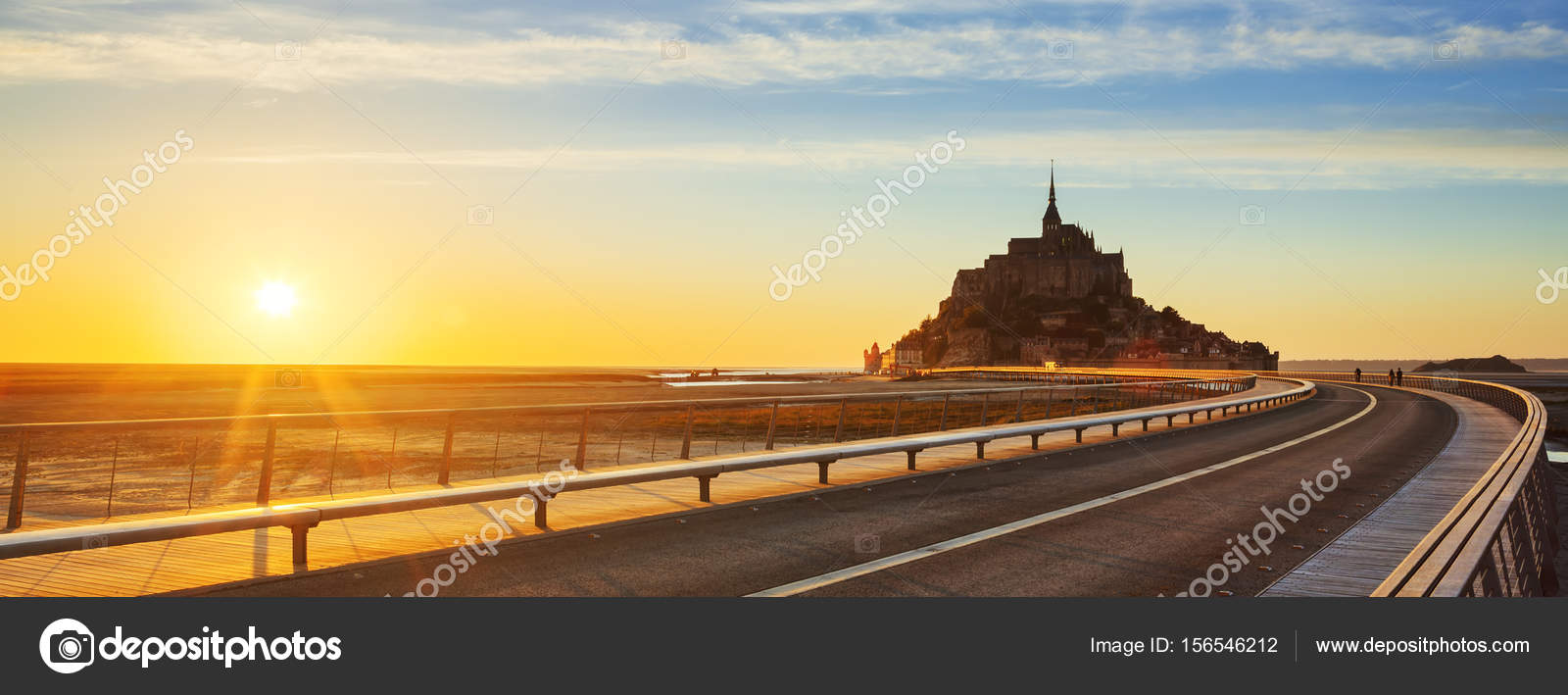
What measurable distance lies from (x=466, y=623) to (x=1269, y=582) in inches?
247

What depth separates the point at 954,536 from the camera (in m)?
10.9

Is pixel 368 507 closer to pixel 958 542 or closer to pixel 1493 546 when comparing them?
pixel 958 542

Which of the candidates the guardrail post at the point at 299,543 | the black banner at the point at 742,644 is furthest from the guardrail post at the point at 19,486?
the black banner at the point at 742,644

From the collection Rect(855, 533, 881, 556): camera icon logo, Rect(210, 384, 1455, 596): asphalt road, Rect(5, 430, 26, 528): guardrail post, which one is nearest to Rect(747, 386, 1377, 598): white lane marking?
Rect(210, 384, 1455, 596): asphalt road

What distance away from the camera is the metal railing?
38.8ft

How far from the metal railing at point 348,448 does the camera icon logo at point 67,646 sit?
4.05 metres

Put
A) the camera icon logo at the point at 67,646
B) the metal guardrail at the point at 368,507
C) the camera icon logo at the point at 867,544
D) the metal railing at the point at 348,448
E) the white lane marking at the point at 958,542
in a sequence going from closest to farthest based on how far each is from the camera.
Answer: the camera icon logo at the point at 67,646 < the metal guardrail at the point at 368,507 < the white lane marking at the point at 958,542 < the camera icon logo at the point at 867,544 < the metal railing at the point at 348,448

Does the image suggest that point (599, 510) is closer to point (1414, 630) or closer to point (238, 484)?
point (1414, 630)

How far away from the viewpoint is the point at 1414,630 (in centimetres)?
617

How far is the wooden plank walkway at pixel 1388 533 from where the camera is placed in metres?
8.62

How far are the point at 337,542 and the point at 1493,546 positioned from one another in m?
9.23

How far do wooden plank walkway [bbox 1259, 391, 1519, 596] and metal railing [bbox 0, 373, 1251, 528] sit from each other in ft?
22.0

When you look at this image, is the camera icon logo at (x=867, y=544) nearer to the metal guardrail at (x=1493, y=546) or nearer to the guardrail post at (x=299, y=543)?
the metal guardrail at (x=1493, y=546)

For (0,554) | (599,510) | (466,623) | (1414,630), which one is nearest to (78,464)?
(599,510)
